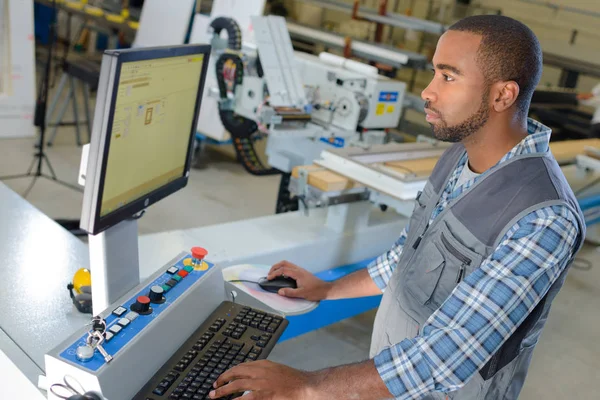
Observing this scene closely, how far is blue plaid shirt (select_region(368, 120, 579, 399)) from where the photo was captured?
117 cm

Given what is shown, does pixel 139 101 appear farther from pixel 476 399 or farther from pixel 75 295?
pixel 476 399

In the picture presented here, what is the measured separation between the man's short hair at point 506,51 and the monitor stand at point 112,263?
82cm

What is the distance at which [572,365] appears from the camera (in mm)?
3312

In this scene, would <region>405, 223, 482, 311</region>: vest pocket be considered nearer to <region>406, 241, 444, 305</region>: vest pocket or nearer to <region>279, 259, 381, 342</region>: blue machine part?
<region>406, 241, 444, 305</region>: vest pocket

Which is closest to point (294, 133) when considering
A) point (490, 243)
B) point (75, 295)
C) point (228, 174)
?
point (228, 174)

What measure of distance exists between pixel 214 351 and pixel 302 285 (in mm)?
461

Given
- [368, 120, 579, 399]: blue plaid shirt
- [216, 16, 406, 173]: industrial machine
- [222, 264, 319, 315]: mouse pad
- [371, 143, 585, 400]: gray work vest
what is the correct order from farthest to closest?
[216, 16, 406, 173]: industrial machine < [222, 264, 319, 315]: mouse pad < [371, 143, 585, 400]: gray work vest < [368, 120, 579, 399]: blue plaid shirt

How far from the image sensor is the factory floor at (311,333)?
3.09 metres

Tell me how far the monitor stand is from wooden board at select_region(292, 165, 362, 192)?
138cm

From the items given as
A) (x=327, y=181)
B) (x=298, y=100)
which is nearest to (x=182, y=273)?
(x=327, y=181)

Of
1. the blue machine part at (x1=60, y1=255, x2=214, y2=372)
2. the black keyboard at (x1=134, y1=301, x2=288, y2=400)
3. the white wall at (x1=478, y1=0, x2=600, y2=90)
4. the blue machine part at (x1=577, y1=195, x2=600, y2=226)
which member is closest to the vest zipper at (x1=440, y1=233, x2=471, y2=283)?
the black keyboard at (x1=134, y1=301, x2=288, y2=400)

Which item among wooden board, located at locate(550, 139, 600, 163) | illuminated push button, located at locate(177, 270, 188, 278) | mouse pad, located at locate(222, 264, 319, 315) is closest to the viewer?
illuminated push button, located at locate(177, 270, 188, 278)

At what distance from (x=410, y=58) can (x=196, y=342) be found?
4.42 m

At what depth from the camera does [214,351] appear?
4.32ft
